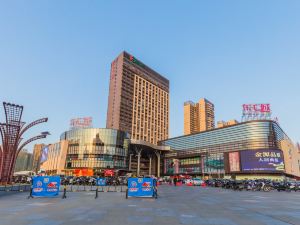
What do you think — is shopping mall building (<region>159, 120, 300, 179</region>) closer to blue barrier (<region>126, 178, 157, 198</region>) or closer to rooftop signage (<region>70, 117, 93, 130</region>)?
rooftop signage (<region>70, 117, 93, 130</region>)

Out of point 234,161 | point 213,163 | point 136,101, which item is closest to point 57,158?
point 136,101

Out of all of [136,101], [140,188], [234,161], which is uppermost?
[136,101]

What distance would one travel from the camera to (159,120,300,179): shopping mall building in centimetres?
10400

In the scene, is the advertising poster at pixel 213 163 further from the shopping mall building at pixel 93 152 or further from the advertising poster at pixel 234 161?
the shopping mall building at pixel 93 152

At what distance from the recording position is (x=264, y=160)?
10381cm

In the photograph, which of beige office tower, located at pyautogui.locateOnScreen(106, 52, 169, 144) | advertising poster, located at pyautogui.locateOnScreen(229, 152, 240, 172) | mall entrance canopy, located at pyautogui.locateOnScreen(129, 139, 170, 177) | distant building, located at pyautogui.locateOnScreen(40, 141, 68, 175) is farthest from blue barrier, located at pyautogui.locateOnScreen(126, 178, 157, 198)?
beige office tower, located at pyautogui.locateOnScreen(106, 52, 169, 144)

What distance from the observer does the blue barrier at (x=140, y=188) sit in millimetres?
21459

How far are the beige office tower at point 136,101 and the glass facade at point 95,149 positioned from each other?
3863cm

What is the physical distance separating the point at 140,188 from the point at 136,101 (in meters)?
148

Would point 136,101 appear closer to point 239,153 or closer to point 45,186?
point 239,153

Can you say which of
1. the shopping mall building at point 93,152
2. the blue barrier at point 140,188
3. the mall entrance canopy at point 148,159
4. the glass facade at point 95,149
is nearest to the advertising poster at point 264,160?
the mall entrance canopy at point 148,159

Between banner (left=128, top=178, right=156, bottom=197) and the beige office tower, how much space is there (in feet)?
429

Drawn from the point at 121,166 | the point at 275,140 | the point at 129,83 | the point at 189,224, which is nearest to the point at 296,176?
the point at 275,140

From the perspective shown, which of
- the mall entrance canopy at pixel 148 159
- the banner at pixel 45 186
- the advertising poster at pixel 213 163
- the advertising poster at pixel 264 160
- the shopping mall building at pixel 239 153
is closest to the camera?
the banner at pixel 45 186
